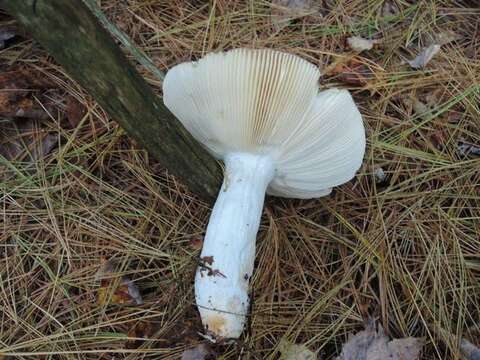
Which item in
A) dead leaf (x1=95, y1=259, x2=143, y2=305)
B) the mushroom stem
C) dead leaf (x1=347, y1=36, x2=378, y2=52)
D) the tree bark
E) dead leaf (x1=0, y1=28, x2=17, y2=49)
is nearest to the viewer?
the tree bark

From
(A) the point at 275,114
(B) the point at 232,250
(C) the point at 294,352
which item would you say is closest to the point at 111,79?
(A) the point at 275,114

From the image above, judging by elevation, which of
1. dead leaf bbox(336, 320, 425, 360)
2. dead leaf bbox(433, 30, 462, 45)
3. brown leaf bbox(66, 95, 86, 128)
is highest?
dead leaf bbox(433, 30, 462, 45)

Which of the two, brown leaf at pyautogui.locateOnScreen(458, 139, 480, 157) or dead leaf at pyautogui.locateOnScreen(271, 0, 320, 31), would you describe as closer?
brown leaf at pyautogui.locateOnScreen(458, 139, 480, 157)

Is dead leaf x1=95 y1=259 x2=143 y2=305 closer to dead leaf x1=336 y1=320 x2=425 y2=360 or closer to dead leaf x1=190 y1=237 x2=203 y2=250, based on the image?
dead leaf x1=190 y1=237 x2=203 y2=250

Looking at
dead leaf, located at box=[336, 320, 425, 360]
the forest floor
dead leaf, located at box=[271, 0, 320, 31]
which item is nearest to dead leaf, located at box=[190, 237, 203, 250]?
the forest floor

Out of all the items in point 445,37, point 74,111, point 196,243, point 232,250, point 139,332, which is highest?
point 445,37

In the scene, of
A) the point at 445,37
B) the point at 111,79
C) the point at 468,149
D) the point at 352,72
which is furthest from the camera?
the point at 445,37

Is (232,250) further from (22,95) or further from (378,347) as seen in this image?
(22,95)

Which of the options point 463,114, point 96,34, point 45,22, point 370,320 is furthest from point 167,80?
point 463,114
